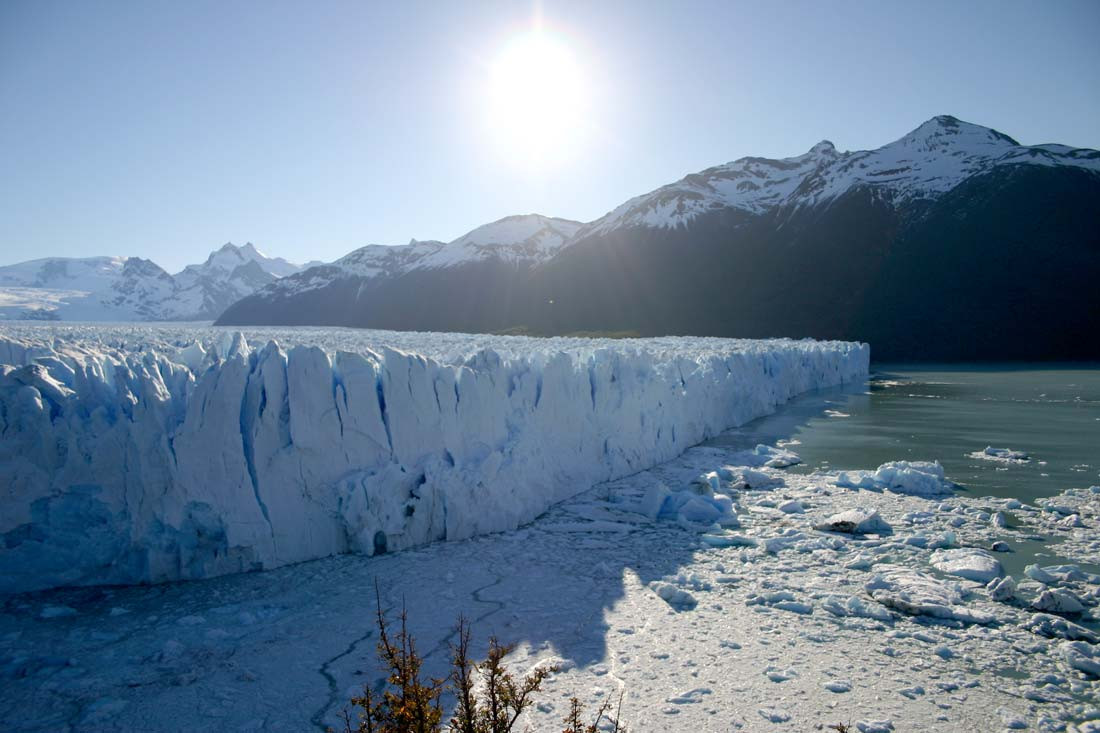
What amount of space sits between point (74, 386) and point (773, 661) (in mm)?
5751

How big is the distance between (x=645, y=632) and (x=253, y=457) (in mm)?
3599

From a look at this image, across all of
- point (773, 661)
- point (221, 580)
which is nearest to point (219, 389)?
point (221, 580)

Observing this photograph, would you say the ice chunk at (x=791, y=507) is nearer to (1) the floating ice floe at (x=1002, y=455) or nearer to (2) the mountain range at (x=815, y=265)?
(1) the floating ice floe at (x=1002, y=455)

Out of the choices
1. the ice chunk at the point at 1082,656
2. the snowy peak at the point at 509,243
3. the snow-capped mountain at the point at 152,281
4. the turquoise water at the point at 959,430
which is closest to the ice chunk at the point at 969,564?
the ice chunk at the point at 1082,656

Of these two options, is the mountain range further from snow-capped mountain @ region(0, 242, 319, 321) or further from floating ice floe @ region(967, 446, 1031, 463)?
snow-capped mountain @ region(0, 242, 319, 321)

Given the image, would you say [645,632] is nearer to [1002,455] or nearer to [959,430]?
[1002,455]

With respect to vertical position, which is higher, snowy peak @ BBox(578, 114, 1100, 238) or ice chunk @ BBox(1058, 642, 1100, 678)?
snowy peak @ BBox(578, 114, 1100, 238)

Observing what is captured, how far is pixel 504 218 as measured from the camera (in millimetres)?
86375

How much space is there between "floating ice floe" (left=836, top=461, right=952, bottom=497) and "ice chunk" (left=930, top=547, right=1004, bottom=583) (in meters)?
2.15

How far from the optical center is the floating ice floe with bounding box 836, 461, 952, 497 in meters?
7.11

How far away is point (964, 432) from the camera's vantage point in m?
11.5

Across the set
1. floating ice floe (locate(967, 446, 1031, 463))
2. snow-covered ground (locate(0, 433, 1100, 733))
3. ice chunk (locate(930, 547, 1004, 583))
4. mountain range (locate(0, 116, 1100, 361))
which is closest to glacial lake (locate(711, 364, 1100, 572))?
floating ice floe (locate(967, 446, 1031, 463))

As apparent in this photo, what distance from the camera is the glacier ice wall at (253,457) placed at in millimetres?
4559

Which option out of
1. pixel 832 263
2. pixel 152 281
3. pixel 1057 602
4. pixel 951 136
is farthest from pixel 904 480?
pixel 152 281
